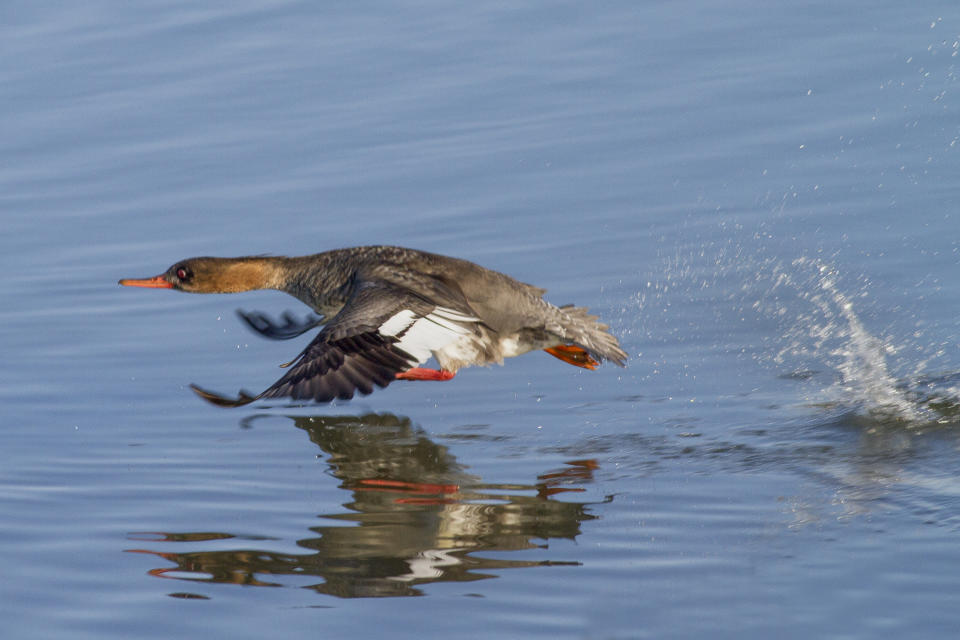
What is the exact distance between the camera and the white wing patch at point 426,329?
6.46 meters

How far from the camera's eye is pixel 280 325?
330 inches

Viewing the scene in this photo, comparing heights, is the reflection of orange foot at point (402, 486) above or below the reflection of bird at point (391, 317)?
below

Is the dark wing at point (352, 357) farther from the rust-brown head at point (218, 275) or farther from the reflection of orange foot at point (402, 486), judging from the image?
the rust-brown head at point (218, 275)

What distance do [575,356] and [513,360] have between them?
2.34 ft

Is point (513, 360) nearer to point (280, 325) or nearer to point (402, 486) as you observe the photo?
point (280, 325)

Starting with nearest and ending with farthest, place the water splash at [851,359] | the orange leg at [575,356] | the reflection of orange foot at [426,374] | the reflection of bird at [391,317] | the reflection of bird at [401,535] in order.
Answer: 1. the reflection of bird at [401,535]
2. the reflection of bird at [391,317]
3. the water splash at [851,359]
4. the reflection of orange foot at [426,374]
5. the orange leg at [575,356]

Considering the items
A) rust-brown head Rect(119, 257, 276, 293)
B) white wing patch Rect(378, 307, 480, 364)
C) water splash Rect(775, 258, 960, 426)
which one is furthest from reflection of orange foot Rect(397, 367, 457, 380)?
water splash Rect(775, 258, 960, 426)

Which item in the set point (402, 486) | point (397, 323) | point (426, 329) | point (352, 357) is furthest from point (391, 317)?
point (402, 486)

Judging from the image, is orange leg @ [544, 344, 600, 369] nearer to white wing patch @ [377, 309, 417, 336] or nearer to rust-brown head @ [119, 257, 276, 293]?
white wing patch @ [377, 309, 417, 336]

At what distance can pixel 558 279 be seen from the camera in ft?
29.5

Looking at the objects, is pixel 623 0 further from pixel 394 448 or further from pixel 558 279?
pixel 394 448

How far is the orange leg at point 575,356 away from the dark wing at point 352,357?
1247 millimetres

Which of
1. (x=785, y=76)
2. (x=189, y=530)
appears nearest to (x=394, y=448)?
(x=189, y=530)

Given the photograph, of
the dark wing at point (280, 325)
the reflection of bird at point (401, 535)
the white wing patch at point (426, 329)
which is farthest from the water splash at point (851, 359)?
the dark wing at point (280, 325)
